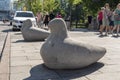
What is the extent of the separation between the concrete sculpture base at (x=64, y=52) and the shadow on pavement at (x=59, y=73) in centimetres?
13

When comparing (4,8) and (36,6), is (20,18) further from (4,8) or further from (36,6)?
(4,8)

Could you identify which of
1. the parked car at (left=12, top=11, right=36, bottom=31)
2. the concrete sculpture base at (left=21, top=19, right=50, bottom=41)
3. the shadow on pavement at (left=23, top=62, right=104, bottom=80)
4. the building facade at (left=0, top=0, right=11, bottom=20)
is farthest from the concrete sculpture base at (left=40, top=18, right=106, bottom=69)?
the building facade at (left=0, top=0, right=11, bottom=20)

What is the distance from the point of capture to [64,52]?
874cm

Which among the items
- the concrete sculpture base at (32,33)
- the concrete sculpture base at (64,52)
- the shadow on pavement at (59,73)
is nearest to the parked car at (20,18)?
the concrete sculpture base at (32,33)

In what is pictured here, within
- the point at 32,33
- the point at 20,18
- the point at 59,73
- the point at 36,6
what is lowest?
the point at 36,6

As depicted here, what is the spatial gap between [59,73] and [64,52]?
1.76 ft

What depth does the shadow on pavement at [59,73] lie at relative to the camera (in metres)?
8.22

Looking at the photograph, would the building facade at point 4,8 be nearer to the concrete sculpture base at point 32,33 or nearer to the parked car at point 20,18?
the parked car at point 20,18

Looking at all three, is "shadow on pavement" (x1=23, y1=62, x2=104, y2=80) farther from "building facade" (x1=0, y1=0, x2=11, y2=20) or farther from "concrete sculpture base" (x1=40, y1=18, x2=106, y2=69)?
"building facade" (x1=0, y1=0, x2=11, y2=20)

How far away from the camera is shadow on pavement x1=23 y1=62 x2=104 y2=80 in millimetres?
8217

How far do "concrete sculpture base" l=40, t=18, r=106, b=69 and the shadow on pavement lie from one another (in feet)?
0.43

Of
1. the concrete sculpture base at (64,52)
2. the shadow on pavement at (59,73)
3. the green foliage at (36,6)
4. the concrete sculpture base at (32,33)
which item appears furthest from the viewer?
the green foliage at (36,6)

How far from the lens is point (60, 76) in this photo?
8.30 metres

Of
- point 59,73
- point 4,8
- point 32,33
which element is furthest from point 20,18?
point 4,8
